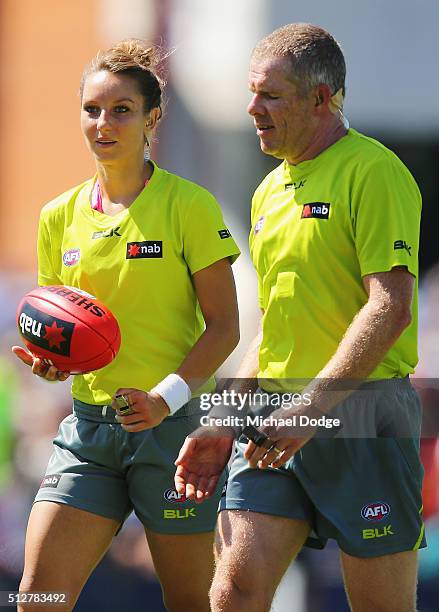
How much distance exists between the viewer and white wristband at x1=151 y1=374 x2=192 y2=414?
Answer: 13.9ft

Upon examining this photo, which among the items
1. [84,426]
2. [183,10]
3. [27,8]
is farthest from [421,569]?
[27,8]

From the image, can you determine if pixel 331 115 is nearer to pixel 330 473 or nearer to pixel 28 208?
pixel 330 473

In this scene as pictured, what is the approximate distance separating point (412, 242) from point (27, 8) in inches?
417

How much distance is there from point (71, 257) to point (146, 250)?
0.94 feet

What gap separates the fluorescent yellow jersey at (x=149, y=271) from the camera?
14.5 feet

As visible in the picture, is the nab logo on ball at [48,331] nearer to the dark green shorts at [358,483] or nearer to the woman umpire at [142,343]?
the woman umpire at [142,343]

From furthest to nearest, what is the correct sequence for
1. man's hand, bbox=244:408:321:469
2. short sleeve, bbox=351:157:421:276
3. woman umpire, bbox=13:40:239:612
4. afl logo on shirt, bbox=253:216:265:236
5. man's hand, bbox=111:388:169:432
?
woman umpire, bbox=13:40:239:612, afl logo on shirt, bbox=253:216:265:236, man's hand, bbox=111:388:169:432, short sleeve, bbox=351:157:421:276, man's hand, bbox=244:408:321:469

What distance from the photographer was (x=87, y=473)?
173 inches

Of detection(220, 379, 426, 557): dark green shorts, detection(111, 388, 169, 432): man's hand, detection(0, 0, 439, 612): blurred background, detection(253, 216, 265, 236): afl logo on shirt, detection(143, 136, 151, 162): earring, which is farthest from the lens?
detection(0, 0, 439, 612): blurred background

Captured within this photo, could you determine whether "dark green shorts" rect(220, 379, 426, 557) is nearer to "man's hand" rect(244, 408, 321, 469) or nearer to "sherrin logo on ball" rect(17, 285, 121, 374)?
"man's hand" rect(244, 408, 321, 469)

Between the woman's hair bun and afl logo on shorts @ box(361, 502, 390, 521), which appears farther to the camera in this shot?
the woman's hair bun

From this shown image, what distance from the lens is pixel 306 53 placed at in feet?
13.4

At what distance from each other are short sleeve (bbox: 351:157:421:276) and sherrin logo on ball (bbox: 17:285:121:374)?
862 millimetres

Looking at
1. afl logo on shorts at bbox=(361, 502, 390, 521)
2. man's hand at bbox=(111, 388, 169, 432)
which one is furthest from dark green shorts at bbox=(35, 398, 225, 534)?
afl logo on shorts at bbox=(361, 502, 390, 521)
